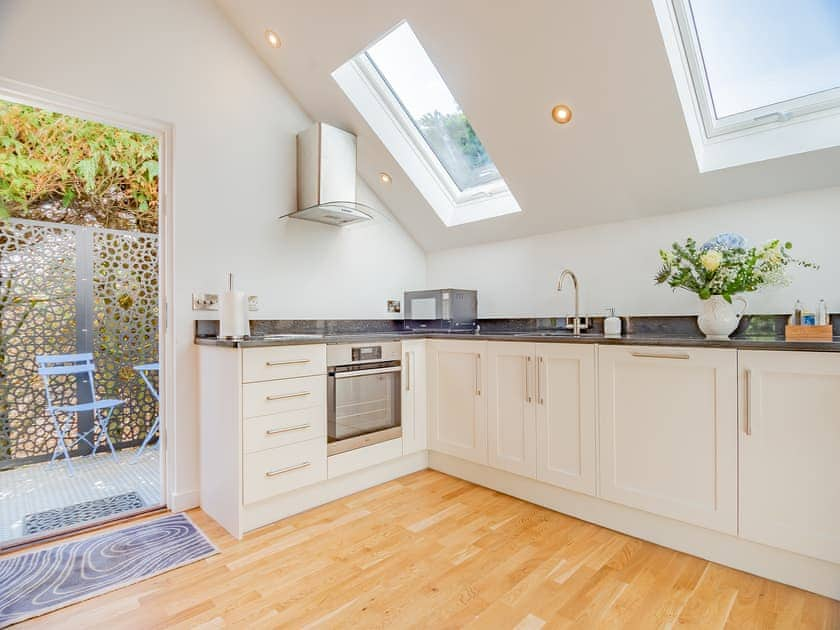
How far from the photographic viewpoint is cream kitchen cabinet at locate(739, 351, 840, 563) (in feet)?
5.09

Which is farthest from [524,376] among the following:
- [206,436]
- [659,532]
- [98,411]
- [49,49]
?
[98,411]

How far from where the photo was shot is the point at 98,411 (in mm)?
3586

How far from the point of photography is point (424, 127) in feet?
10.2

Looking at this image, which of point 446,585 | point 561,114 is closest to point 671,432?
point 446,585

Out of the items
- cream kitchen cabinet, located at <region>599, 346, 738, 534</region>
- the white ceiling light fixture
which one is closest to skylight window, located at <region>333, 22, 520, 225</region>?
the white ceiling light fixture

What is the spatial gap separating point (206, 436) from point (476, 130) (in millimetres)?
2293

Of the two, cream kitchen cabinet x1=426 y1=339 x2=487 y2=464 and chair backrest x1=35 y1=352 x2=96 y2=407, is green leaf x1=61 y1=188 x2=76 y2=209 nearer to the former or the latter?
chair backrest x1=35 y1=352 x2=96 y2=407

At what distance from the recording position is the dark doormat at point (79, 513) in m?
2.23

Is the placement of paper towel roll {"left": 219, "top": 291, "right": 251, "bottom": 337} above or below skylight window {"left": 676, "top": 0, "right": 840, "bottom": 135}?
below

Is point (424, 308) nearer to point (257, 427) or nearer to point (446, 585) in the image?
point (257, 427)

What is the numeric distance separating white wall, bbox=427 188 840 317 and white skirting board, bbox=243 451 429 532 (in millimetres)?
1238

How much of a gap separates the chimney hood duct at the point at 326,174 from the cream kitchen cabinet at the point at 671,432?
5.94ft

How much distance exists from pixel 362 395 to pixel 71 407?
2.32m

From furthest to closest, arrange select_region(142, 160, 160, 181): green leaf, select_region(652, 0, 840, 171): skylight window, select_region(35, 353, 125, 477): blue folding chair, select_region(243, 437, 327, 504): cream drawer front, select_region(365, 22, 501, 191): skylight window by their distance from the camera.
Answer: select_region(142, 160, 160, 181): green leaf, select_region(35, 353, 125, 477): blue folding chair, select_region(365, 22, 501, 191): skylight window, select_region(243, 437, 327, 504): cream drawer front, select_region(652, 0, 840, 171): skylight window
